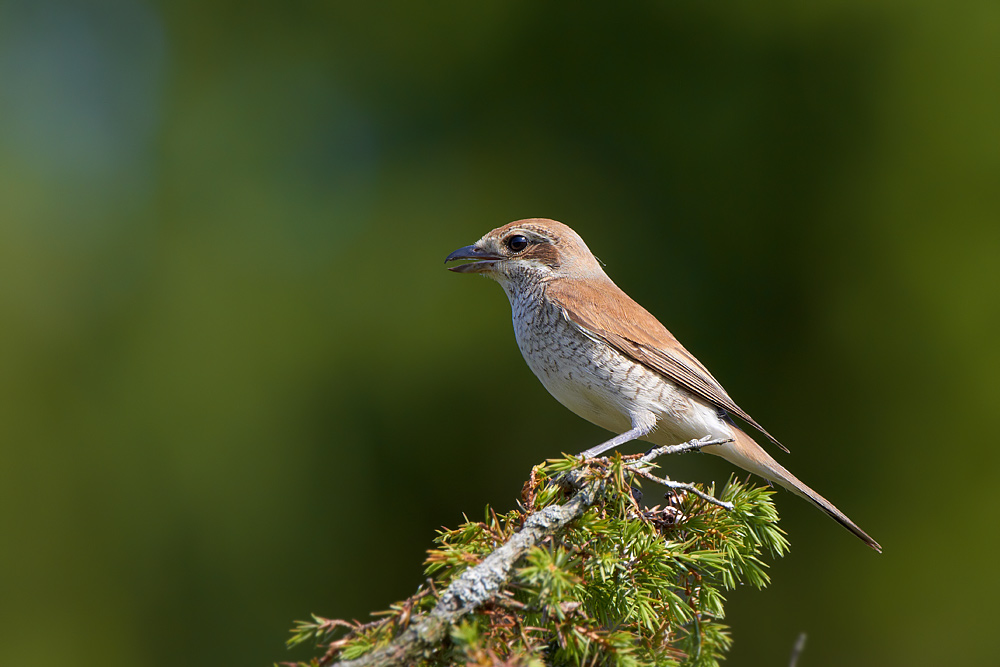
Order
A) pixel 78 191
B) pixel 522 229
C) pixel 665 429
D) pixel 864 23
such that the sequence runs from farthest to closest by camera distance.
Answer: pixel 78 191 → pixel 864 23 → pixel 522 229 → pixel 665 429

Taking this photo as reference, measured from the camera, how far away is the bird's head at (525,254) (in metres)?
3.47

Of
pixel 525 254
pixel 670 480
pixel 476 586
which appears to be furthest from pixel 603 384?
pixel 476 586

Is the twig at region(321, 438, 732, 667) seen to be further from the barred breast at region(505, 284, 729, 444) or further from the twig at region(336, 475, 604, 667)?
the barred breast at region(505, 284, 729, 444)

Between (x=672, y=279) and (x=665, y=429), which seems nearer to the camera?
(x=665, y=429)

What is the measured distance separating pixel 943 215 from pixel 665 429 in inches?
112

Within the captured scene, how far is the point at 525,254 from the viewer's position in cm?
349

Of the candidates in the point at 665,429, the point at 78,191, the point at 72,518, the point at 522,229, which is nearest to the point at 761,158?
the point at 522,229

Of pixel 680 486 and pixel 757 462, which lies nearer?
pixel 680 486

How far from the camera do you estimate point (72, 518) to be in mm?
5539

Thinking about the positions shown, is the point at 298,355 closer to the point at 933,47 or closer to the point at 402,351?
the point at 402,351

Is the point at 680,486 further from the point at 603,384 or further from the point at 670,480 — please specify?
the point at 603,384

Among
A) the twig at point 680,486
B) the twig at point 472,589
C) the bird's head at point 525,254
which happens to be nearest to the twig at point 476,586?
the twig at point 472,589

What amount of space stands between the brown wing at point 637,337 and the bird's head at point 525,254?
0.28 m

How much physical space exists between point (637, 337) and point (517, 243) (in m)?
0.79
